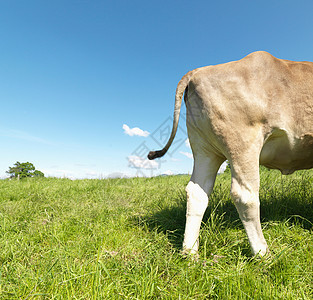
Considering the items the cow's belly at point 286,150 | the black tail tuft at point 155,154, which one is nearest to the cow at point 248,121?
the cow's belly at point 286,150

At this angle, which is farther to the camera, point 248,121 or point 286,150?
point 286,150

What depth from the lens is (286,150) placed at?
8.42 ft

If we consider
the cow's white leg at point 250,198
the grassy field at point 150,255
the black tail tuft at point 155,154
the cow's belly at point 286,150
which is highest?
the cow's belly at point 286,150

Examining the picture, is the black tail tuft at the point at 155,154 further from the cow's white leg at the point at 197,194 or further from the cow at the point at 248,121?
the cow at the point at 248,121

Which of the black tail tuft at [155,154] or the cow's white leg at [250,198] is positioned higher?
the black tail tuft at [155,154]

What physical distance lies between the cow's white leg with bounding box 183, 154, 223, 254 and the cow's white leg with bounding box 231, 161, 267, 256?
39 centimetres

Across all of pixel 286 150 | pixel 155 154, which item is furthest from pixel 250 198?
pixel 155 154

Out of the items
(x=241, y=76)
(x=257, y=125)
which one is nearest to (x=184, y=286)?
(x=257, y=125)

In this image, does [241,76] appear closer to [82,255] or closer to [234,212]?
[234,212]

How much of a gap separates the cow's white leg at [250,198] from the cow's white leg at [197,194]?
394 millimetres

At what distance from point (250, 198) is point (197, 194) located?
0.58 metres

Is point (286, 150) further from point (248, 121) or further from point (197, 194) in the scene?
point (197, 194)

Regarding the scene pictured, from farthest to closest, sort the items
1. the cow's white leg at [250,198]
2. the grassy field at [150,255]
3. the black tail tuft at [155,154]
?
the black tail tuft at [155,154]
the cow's white leg at [250,198]
the grassy field at [150,255]

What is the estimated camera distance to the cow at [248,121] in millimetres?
2307
